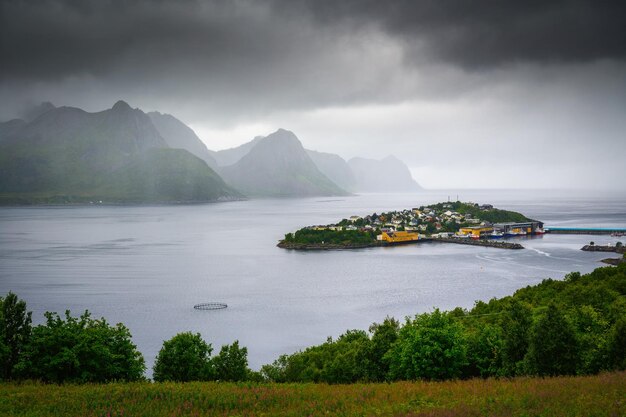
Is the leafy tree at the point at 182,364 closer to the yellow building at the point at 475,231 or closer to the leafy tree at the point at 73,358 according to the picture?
the leafy tree at the point at 73,358

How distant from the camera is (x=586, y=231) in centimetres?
10869

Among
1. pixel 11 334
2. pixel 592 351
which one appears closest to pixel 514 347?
pixel 592 351

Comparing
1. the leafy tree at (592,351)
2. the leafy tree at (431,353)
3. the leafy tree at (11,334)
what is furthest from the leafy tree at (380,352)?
the leafy tree at (11,334)

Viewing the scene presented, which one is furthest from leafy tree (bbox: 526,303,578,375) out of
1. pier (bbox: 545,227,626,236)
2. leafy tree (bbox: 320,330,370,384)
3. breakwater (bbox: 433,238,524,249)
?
pier (bbox: 545,227,626,236)

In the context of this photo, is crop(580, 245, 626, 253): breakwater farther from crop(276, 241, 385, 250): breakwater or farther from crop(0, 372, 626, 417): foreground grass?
crop(0, 372, 626, 417): foreground grass

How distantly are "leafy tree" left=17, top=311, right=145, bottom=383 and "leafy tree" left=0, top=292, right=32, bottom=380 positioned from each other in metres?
0.48

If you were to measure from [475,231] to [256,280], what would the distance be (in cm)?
6298

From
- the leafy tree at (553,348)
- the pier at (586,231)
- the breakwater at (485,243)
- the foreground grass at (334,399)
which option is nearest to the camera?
the foreground grass at (334,399)

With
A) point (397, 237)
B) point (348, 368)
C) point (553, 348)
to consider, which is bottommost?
point (397, 237)

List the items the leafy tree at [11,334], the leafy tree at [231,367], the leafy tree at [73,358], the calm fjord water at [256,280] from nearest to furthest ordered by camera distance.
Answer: the leafy tree at [73,358] < the leafy tree at [11,334] < the leafy tree at [231,367] < the calm fjord water at [256,280]

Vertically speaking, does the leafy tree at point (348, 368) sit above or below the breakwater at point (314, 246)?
above

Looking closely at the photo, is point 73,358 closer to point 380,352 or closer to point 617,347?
point 380,352

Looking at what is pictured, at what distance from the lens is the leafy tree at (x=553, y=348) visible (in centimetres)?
1620

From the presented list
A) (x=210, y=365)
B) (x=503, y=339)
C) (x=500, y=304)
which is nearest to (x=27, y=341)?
(x=210, y=365)
